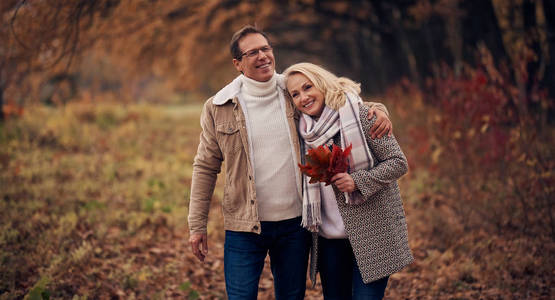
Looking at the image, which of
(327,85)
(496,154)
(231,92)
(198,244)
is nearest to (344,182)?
(327,85)

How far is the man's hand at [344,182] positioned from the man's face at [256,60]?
0.72 m

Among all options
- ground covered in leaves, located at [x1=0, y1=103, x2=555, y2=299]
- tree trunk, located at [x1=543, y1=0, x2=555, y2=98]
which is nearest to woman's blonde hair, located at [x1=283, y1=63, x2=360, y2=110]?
ground covered in leaves, located at [x1=0, y1=103, x2=555, y2=299]

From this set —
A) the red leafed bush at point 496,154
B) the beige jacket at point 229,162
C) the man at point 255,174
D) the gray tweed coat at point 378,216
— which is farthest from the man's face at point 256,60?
the red leafed bush at point 496,154

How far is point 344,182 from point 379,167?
225 mm

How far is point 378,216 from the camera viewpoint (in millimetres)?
2377

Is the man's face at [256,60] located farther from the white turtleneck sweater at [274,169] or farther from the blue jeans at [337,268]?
the blue jeans at [337,268]

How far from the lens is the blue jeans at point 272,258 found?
2.44 meters

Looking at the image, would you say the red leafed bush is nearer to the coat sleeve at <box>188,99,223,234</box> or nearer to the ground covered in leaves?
the ground covered in leaves

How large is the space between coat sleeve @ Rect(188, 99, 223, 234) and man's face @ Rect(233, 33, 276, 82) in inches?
12.5

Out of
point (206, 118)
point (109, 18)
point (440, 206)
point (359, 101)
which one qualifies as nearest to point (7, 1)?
point (109, 18)

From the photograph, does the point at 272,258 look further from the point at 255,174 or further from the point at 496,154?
the point at 496,154

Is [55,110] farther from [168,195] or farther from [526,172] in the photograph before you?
[526,172]

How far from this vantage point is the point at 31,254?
4328 millimetres

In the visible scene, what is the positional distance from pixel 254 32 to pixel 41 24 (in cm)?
331
